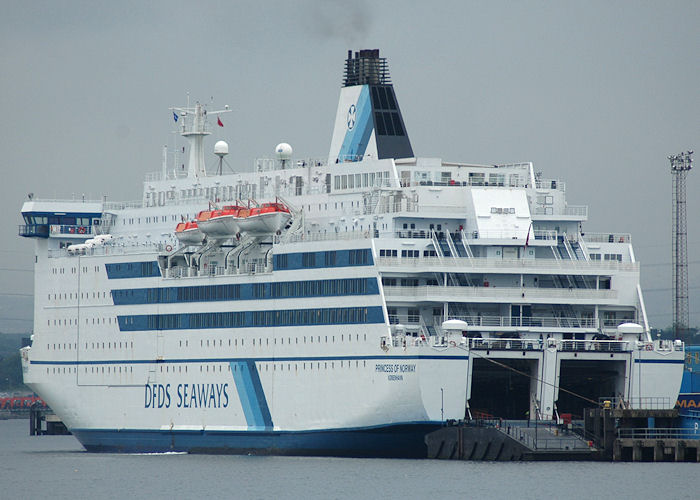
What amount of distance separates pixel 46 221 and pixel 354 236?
2134 cm

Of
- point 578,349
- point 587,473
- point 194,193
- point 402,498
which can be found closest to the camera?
point 402,498

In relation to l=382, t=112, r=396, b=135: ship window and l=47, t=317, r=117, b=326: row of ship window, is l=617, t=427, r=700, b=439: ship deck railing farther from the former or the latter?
l=47, t=317, r=117, b=326: row of ship window

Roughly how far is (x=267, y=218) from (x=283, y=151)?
20.8 ft

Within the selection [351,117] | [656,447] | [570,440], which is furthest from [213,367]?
[656,447]

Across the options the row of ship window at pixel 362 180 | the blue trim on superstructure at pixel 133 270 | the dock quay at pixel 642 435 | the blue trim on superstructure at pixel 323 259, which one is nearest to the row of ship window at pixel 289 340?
the blue trim on superstructure at pixel 323 259

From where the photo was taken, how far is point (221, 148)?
267 ft

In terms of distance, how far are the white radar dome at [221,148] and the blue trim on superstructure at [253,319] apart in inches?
367

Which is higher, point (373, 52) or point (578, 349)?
point (373, 52)

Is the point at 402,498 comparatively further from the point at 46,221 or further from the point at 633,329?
the point at 46,221

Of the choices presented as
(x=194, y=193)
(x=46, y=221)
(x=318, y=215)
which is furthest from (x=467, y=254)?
(x=46, y=221)

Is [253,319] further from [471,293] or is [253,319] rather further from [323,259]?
[471,293]

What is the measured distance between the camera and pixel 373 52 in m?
74.2

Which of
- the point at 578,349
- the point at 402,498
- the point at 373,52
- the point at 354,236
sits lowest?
the point at 402,498

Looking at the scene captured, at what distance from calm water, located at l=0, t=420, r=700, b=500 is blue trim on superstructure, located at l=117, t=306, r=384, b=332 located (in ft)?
17.7
